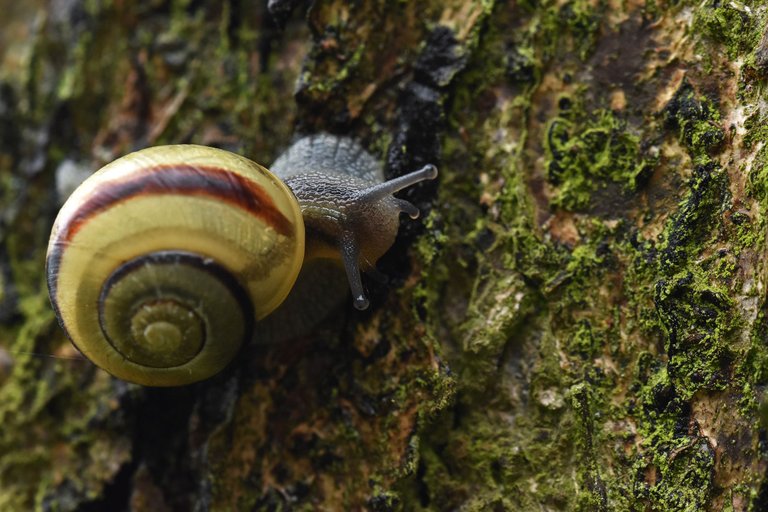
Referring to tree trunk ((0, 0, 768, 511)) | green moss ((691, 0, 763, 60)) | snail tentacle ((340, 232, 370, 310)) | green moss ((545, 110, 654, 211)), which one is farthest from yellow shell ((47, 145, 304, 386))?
green moss ((691, 0, 763, 60))

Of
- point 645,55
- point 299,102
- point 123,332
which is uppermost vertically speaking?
point 645,55

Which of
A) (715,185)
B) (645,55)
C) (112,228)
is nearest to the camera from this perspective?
(112,228)

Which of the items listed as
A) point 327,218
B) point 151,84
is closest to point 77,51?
point 151,84

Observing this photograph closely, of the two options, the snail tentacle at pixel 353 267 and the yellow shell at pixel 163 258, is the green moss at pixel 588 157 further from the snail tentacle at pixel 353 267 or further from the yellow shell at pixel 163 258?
the yellow shell at pixel 163 258

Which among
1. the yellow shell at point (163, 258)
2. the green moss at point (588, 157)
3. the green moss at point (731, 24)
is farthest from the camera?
the green moss at point (588, 157)

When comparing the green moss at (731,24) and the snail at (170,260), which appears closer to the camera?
the snail at (170,260)

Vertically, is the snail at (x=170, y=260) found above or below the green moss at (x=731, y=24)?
below

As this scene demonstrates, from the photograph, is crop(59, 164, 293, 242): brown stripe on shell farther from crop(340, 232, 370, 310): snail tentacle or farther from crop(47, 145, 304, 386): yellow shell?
crop(340, 232, 370, 310): snail tentacle

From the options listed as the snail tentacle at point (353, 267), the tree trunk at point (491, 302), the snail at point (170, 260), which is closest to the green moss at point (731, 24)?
the tree trunk at point (491, 302)

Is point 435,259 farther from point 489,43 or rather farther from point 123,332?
point 123,332
